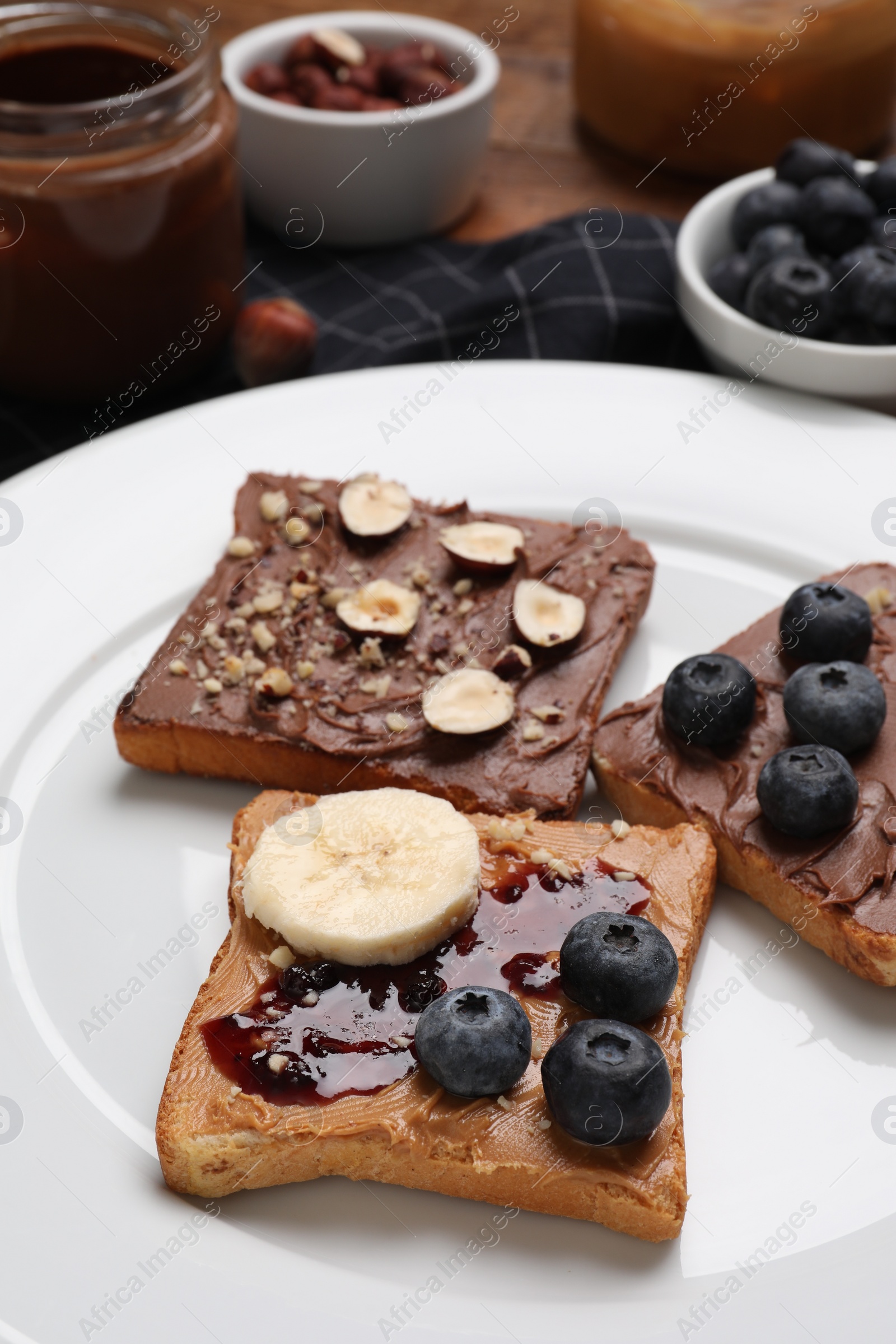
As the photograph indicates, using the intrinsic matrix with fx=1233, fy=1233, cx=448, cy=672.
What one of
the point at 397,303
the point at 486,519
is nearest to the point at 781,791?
the point at 486,519

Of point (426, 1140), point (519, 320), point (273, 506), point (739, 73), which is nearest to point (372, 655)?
point (273, 506)

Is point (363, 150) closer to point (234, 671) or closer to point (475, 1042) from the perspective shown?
point (234, 671)

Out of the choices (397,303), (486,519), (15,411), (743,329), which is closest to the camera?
(486,519)

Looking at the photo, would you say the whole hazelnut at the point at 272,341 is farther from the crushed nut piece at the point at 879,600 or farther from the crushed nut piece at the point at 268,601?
the crushed nut piece at the point at 879,600

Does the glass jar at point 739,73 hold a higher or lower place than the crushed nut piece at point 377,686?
higher

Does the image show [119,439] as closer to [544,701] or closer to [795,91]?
[544,701]

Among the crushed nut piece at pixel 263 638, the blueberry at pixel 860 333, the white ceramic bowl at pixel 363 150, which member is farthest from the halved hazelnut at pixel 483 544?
the white ceramic bowl at pixel 363 150
